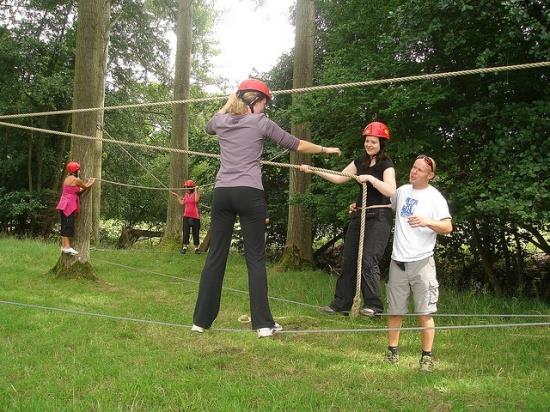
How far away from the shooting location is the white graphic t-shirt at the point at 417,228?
12.6 feet

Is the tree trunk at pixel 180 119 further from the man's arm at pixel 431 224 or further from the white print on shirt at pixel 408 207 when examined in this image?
the man's arm at pixel 431 224

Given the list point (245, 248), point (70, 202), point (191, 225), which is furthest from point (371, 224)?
point (191, 225)

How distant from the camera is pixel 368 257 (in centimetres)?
457

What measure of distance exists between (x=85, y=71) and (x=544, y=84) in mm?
6007

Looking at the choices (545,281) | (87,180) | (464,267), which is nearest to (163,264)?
(87,180)

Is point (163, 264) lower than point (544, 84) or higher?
lower

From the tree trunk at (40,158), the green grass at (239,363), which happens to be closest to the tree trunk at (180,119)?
the tree trunk at (40,158)

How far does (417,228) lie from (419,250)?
0.54 ft

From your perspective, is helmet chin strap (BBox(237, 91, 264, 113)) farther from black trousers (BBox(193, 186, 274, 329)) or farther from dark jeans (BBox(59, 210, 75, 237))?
dark jeans (BBox(59, 210, 75, 237))

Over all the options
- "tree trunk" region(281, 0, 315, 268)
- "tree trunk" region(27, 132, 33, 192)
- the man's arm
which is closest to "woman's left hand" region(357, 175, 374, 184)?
the man's arm

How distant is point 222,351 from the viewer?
173 inches

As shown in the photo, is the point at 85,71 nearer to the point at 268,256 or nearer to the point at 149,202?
the point at 268,256

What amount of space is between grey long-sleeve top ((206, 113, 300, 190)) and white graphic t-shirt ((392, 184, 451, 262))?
3.51ft

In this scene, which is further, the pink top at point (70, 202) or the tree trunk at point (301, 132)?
the tree trunk at point (301, 132)
